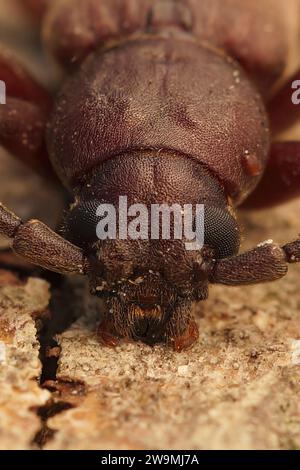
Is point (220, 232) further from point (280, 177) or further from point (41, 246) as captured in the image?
point (280, 177)

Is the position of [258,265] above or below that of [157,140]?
below

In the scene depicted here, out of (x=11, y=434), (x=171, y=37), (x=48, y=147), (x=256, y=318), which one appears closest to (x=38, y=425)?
(x=11, y=434)

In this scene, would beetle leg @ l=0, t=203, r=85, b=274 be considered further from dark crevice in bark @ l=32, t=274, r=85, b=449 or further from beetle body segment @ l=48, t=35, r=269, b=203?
beetle body segment @ l=48, t=35, r=269, b=203

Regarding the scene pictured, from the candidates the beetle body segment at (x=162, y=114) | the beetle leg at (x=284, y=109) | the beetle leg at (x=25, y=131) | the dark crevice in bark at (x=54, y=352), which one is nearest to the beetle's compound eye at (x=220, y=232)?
the beetle body segment at (x=162, y=114)

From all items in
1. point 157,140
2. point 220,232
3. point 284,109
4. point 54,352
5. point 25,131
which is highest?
point 284,109

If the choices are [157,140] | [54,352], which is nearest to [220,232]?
[157,140]
